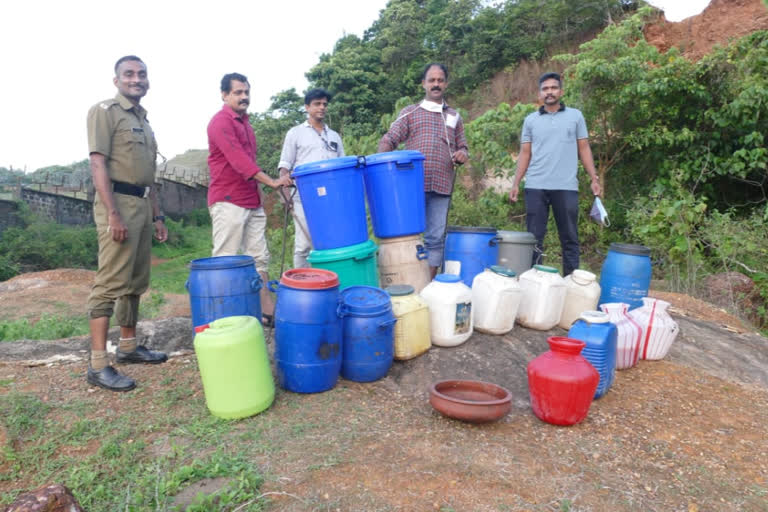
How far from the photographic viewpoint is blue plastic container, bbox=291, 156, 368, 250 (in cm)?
335

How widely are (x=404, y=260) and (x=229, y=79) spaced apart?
1861mm

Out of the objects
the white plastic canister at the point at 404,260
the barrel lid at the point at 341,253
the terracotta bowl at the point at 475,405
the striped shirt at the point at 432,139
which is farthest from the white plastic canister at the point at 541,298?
the barrel lid at the point at 341,253

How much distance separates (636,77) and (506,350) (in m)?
5.90

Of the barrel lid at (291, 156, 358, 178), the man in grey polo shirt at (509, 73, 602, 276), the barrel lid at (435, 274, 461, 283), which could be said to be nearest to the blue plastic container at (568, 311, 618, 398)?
the barrel lid at (435, 274, 461, 283)

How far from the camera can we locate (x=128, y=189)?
3010mm

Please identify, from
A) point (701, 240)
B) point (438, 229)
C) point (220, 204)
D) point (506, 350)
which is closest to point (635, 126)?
point (701, 240)

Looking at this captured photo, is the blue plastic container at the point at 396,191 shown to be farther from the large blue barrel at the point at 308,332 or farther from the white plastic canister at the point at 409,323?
the large blue barrel at the point at 308,332

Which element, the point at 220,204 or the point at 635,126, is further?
the point at 635,126

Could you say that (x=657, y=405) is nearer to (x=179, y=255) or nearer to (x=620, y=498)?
(x=620, y=498)

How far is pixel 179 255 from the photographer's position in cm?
1445

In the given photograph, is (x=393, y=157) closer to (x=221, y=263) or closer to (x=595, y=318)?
(x=221, y=263)

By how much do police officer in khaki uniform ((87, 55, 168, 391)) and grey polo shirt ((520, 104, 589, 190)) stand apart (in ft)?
9.84

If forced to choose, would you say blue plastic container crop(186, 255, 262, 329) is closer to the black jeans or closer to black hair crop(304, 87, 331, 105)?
black hair crop(304, 87, 331, 105)

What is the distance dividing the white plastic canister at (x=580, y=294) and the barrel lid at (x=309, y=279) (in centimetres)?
190
